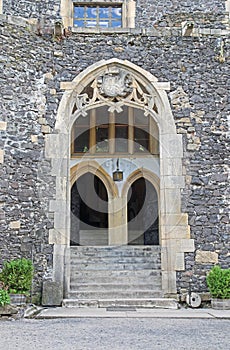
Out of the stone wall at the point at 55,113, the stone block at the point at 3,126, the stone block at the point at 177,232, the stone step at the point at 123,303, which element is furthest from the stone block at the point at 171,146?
the stone block at the point at 3,126

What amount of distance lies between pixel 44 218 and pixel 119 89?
251 cm

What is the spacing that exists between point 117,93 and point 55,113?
111 centimetres

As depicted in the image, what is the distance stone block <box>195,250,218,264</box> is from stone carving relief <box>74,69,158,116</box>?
2472mm

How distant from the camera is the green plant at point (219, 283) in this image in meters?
6.09

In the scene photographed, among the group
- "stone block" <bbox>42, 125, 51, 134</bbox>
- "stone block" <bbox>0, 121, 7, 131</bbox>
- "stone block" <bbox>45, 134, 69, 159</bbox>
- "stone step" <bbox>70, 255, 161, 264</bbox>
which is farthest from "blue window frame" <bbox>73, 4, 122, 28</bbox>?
"stone step" <bbox>70, 255, 161, 264</bbox>

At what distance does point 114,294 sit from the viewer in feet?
21.6

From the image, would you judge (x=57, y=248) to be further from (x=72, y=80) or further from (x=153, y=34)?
(x=153, y=34)

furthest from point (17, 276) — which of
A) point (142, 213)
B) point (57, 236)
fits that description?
point (142, 213)

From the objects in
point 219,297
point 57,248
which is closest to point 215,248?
point 219,297

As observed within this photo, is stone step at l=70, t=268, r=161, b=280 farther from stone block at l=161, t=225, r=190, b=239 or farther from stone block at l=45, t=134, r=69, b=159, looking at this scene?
stone block at l=45, t=134, r=69, b=159

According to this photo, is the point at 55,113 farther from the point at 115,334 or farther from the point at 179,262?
the point at 115,334

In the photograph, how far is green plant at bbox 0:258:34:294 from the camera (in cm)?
580

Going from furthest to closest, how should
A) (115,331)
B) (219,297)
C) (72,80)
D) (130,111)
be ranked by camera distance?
(130,111) → (72,80) → (219,297) → (115,331)

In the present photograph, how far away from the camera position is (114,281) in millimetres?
7012
